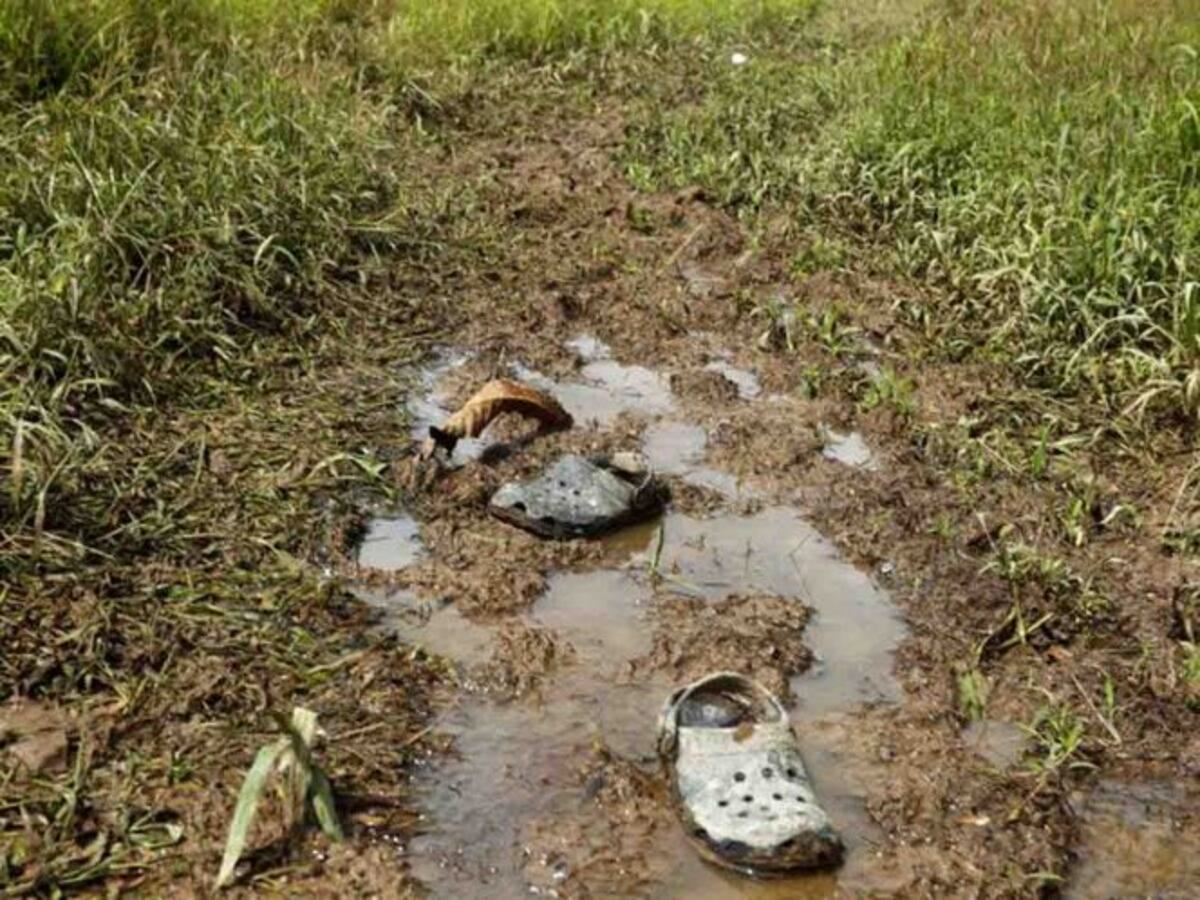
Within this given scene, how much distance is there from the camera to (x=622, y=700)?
3.24 meters

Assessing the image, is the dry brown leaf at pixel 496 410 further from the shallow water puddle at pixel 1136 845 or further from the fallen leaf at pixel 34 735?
the shallow water puddle at pixel 1136 845

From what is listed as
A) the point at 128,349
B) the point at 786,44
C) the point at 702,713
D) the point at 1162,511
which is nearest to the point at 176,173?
the point at 128,349

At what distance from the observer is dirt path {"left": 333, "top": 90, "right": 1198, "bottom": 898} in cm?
281

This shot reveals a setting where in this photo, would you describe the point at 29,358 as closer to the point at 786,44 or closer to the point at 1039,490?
the point at 1039,490

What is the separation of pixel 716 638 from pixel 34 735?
1519 mm

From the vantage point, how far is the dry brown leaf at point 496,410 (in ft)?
14.0

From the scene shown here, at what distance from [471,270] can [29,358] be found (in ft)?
6.66

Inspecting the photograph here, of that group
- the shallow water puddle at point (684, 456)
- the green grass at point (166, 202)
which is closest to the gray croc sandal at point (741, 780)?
the shallow water puddle at point (684, 456)

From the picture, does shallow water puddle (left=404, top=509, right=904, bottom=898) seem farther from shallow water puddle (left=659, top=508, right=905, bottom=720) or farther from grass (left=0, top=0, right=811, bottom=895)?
grass (left=0, top=0, right=811, bottom=895)

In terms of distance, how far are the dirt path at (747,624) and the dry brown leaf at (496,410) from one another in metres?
0.10

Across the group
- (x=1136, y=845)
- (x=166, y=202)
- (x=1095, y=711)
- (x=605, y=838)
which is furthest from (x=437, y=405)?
(x=1136, y=845)

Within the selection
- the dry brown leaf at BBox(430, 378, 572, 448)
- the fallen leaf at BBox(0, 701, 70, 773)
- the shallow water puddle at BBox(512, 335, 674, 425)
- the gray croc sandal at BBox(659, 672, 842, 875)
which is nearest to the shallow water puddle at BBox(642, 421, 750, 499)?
the shallow water puddle at BBox(512, 335, 674, 425)

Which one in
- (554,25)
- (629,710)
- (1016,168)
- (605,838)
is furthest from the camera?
(554,25)

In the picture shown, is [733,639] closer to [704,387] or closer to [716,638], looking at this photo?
[716,638]
